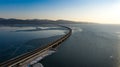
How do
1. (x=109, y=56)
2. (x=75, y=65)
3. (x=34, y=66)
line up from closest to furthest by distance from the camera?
(x=34, y=66)
(x=75, y=65)
(x=109, y=56)

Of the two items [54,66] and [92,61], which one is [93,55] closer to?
[92,61]

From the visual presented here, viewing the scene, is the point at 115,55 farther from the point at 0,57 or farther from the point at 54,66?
the point at 0,57

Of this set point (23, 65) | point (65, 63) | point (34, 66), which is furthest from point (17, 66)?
point (65, 63)

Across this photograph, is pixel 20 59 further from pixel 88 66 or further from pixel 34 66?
pixel 88 66

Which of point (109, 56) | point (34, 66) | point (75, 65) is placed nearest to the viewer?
point (34, 66)

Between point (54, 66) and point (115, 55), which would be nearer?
point (54, 66)

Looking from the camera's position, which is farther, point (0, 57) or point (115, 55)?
point (115, 55)

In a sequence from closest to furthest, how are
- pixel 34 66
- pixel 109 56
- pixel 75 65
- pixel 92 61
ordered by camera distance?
pixel 34 66, pixel 75 65, pixel 92 61, pixel 109 56

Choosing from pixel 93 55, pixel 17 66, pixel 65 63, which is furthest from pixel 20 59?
pixel 93 55
